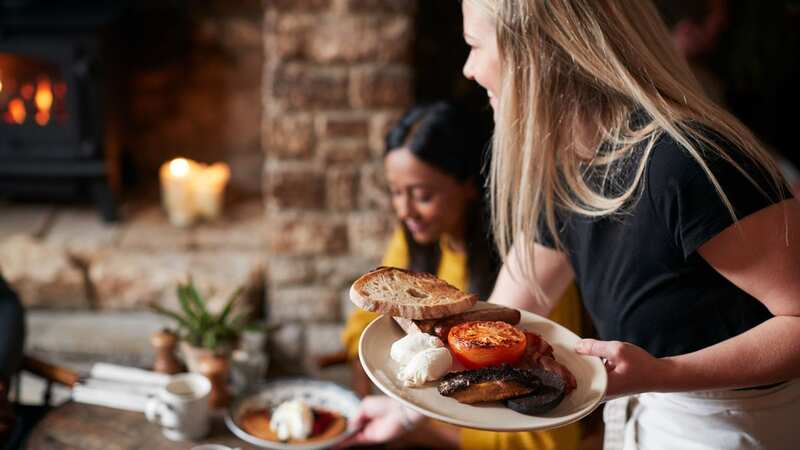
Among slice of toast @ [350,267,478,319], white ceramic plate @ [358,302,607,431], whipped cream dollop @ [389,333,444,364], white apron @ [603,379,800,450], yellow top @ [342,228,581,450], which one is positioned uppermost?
slice of toast @ [350,267,478,319]

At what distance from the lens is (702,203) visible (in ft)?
3.61

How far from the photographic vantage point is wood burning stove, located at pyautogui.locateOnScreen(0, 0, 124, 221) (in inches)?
112

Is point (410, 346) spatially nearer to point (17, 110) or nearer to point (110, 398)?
point (110, 398)

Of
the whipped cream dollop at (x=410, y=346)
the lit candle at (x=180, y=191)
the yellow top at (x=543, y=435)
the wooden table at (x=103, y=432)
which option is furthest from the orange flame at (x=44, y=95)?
the whipped cream dollop at (x=410, y=346)

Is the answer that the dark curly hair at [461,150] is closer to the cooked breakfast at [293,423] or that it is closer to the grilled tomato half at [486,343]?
the cooked breakfast at [293,423]

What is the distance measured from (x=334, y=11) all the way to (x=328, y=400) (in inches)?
48.6

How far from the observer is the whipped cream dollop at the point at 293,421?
1.66m

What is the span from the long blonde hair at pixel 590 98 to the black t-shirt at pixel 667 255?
19 millimetres

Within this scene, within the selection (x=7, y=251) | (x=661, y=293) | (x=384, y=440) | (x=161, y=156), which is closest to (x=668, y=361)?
(x=661, y=293)

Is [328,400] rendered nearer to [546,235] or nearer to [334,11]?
[546,235]

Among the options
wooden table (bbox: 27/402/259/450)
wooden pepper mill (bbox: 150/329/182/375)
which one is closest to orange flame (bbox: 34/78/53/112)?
wooden pepper mill (bbox: 150/329/182/375)

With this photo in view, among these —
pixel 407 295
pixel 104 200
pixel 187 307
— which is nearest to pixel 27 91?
pixel 104 200

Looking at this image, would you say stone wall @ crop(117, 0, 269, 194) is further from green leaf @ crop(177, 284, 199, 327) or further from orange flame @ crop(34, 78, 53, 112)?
green leaf @ crop(177, 284, 199, 327)

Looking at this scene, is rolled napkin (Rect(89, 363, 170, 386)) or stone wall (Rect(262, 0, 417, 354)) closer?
rolled napkin (Rect(89, 363, 170, 386))
